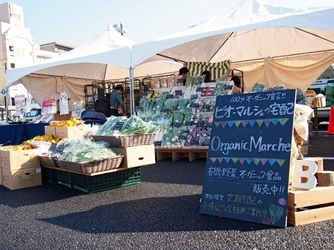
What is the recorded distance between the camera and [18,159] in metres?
4.84

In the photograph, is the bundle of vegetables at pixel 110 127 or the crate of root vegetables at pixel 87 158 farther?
the bundle of vegetables at pixel 110 127

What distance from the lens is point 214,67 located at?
8.44 meters

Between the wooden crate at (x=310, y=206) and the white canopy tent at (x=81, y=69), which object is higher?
the white canopy tent at (x=81, y=69)

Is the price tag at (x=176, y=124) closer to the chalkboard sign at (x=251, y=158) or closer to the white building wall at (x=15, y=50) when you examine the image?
the chalkboard sign at (x=251, y=158)

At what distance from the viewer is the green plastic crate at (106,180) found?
4.39 metres

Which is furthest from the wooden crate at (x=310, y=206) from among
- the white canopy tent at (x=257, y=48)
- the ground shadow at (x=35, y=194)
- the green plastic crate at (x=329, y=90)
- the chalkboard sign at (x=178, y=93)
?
the green plastic crate at (x=329, y=90)

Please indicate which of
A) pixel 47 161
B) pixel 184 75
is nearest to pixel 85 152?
pixel 47 161

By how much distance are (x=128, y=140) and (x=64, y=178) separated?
1173 millimetres

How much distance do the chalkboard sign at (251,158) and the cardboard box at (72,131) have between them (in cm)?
280

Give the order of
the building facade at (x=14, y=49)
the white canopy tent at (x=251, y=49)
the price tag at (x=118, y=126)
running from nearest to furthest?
the price tag at (x=118, y=126), the white canopy tent at (x=251, y=49), the building facade at (x=14, y=49)

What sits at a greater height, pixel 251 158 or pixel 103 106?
pixel 103 106

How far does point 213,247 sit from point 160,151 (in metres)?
4.24

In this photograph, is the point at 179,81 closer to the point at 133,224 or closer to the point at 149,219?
the point at 149,219

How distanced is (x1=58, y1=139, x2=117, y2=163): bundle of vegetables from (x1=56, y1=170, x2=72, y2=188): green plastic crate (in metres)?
0.33
